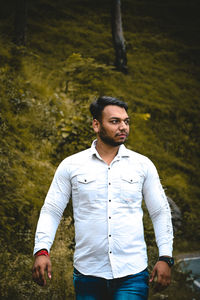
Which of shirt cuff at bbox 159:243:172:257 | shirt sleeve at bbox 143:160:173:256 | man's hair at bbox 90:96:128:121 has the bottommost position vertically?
shirt cuff at bbox 159:243:172:257

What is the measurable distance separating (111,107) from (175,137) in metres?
10.1

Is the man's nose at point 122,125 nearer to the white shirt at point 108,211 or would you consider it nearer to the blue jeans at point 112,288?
the white shirt at point 108,211

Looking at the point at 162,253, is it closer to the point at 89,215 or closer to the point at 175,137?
the point at 89,215

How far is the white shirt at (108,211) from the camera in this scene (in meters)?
2.88

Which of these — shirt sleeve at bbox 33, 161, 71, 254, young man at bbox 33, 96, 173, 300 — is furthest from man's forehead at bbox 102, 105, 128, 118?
shirt sleeve at bbox 33, 161, 71, 254

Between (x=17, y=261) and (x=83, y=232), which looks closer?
(x=83, y=232)

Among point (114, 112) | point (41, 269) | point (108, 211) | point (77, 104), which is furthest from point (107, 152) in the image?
point (77, 104)

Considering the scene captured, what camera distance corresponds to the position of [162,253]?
9.69ft

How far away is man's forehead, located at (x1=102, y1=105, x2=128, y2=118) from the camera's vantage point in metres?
3.28

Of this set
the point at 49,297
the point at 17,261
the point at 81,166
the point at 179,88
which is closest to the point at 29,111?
the point at 17,261

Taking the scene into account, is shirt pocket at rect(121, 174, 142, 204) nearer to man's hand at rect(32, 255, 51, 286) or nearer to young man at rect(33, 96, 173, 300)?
young man at rect(33, 96, 173, 300)

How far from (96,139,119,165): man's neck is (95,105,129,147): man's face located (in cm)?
4

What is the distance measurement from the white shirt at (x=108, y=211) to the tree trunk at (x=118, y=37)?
12.8m

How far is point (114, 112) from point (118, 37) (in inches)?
500
